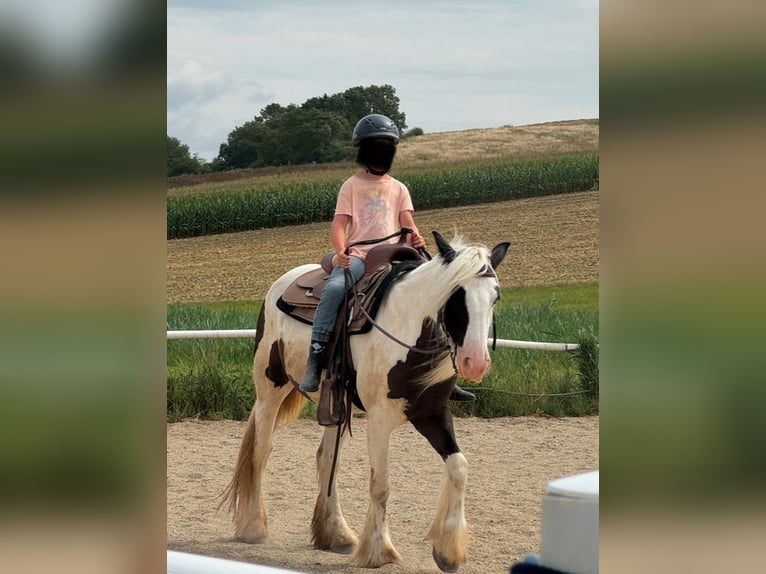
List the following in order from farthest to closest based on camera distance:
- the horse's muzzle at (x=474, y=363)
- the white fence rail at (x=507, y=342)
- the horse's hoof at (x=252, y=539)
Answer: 1. the white fence rail at (x=507, y=342)
2. the horse's hoof at (x=252, y=539)
3. the horse's muzzle at (x=474, y=363)

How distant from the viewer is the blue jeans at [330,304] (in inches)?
143

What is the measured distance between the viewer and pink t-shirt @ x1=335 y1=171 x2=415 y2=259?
3689mm

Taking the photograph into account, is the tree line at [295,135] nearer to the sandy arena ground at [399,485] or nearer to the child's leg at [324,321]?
the sandy arena ground at [399,485]

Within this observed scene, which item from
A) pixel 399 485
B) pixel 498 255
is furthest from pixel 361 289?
pixel 399 485

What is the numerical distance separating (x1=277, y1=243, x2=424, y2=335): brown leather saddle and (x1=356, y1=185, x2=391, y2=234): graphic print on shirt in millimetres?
81

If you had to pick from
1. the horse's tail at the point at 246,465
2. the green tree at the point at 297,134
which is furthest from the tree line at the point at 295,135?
the horse's tail at the point at 246,465

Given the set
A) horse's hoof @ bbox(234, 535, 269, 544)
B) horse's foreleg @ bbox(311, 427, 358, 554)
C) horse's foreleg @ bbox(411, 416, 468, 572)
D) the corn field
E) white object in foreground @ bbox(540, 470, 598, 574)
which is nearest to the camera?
white object in foreground @ bbox(540, 470, 598, 574)

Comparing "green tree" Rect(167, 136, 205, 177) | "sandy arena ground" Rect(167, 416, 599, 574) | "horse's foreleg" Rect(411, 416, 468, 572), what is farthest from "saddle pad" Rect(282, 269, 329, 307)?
"green tree" Rect(167, 136, 205, 177)

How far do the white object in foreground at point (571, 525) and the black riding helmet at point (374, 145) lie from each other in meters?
3.10

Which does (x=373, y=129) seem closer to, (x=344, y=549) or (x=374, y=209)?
(x=374, y=209)

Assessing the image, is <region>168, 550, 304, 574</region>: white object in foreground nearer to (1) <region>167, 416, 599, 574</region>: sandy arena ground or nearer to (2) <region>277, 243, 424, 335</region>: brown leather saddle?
(2) <region>277, 243, 424, 335</region>: brown leather saddle
